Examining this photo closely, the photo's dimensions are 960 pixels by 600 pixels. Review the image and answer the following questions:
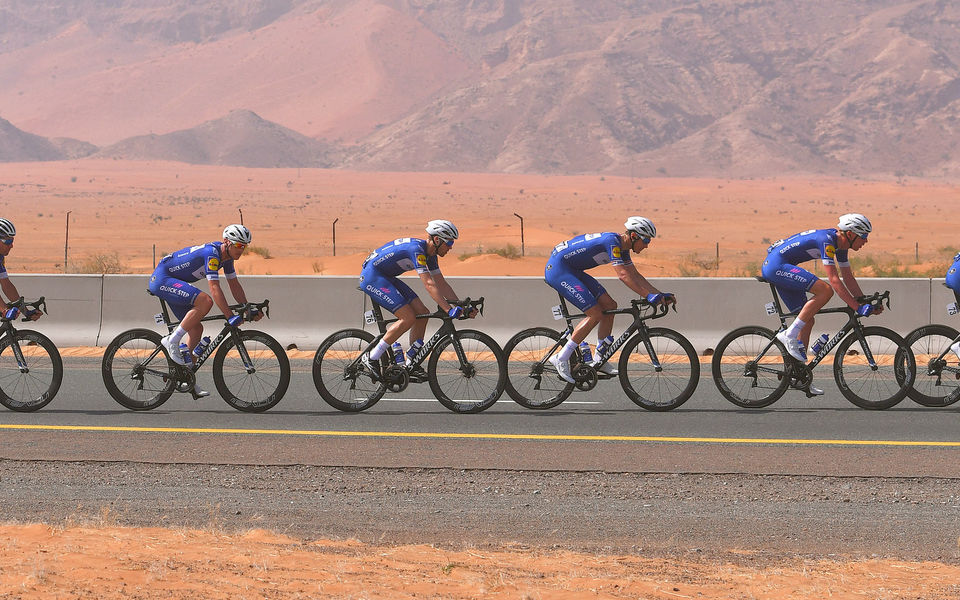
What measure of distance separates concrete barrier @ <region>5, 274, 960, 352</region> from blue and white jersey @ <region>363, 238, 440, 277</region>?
4978 mm

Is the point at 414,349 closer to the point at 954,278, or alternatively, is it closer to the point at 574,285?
the point at 574,285

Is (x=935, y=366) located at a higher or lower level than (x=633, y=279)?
lower

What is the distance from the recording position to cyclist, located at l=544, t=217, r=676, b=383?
36.1 feet

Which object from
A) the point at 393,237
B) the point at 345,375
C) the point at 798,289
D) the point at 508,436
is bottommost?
the point at 508,436

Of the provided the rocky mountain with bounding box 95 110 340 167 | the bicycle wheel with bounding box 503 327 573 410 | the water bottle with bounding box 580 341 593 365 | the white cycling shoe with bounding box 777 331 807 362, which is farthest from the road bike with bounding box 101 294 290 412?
the rocky mountain with bounding box 95 110 340 167

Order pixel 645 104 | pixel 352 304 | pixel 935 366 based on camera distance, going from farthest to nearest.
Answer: pixel 645 104 → pixel 352 304 → pixel 935 366

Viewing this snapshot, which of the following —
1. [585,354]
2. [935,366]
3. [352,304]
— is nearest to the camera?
[585,354]

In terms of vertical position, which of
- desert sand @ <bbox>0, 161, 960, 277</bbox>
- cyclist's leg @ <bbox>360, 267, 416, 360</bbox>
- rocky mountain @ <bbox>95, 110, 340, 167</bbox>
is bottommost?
cyclist's leg @ <bbox>360, 267, 416, 360</bbox>

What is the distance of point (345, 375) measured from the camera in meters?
11.3

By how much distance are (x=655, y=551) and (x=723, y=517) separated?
94 centimetres

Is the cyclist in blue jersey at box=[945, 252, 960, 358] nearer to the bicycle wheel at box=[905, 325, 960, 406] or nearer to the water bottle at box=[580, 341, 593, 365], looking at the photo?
the bicycle wheel at box=[905, 325, 960, 406]

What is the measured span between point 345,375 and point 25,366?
2892 mm

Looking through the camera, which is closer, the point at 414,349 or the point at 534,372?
the point at 414,349

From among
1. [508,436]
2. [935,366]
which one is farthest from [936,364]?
[508,436]
